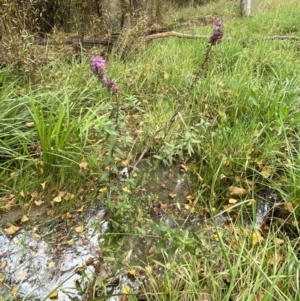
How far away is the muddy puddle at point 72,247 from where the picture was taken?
1.66 metres

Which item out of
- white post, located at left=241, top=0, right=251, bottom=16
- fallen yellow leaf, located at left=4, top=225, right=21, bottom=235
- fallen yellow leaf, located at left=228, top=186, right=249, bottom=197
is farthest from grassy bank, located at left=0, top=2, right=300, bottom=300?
white post, located at left=241, top=0, right=251, bottom=16

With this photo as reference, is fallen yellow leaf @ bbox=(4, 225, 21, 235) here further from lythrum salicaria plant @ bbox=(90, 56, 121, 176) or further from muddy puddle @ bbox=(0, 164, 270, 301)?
lythrum salicaria plant @ bbox=(90, 56, 121, 176)

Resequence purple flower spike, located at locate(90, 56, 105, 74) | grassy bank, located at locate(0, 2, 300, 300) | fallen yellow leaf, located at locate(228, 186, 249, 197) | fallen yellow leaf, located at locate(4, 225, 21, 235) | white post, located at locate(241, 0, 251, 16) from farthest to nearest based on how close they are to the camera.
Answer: white post, located at locate(241, 0, 251, 16) < fallen yellow leaf, located at locate(228, 186, 249, 197) < fallen yellow leaf, located at locate(4, 225, 21, 235) < grassy bank, located at locate(0, 2, 300, 300) < purple flower spike, located at locate(90, 56, 105, 74)

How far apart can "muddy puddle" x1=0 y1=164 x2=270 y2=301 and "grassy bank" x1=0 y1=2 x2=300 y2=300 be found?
9 centimetres

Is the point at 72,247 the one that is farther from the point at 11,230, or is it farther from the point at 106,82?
the point at 106,82

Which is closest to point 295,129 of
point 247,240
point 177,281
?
point 247,240

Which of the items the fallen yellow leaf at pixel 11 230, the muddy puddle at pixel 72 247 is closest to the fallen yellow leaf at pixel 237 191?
the muddy puddle at pixel 72 247

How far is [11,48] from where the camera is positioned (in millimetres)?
2967

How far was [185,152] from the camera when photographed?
2.43 meters

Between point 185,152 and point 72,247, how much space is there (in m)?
1.06

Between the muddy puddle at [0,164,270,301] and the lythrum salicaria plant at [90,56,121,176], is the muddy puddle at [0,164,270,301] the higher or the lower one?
the lower one

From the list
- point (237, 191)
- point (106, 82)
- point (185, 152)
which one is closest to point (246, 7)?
point (185, 152)

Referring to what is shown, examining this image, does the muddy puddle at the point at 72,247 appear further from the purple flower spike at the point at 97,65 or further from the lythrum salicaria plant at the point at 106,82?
the purple flower spike at the point at 97,65

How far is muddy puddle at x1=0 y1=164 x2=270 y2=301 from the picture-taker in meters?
1.66
